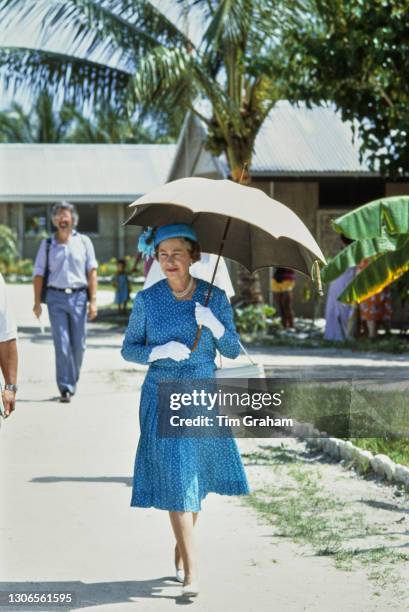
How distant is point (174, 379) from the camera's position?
231 inches

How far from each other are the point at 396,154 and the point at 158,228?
14388mm

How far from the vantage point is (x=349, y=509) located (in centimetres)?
768

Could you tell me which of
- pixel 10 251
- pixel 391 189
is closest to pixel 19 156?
pixel 10 251

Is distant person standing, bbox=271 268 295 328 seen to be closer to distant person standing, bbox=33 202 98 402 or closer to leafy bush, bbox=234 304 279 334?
leafy bush, bbox=234 304 279 334

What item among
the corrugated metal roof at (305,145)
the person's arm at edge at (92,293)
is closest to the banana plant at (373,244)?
the person's arm at edge at (92,293)

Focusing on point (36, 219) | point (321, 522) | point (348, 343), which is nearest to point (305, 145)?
point (348, 343)

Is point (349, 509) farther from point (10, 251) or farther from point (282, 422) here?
point (10, 251)

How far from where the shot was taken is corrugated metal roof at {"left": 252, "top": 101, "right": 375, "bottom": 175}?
75.3 feet

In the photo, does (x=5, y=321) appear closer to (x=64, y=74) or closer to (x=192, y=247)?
(x=192, y=247)

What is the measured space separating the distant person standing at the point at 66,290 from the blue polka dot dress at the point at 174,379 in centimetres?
642

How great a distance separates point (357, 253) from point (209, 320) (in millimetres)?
3895

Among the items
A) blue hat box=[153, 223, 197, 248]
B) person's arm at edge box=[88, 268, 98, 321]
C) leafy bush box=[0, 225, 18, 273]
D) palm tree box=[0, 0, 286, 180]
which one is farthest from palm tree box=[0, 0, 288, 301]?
leafy bush box=[0, 225, 18, 273]

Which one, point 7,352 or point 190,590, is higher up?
point 7,352

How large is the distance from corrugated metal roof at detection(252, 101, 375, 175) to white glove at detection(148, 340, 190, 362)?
1662cm
